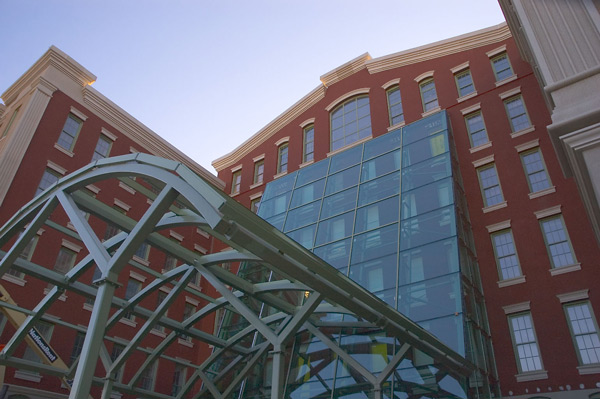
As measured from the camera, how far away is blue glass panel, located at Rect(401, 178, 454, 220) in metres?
19.9

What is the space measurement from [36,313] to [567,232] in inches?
780

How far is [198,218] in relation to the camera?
34.0ft

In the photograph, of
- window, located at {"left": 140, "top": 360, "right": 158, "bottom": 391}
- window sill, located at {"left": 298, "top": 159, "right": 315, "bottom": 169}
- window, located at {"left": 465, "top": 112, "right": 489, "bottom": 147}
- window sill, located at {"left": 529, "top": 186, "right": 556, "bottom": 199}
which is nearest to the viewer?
window sill, located at {"left": 529, "top": 186, "right": 556, "bottom": 199}

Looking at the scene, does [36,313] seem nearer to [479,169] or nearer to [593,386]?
[593,386]

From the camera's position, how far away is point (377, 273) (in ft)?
60.9

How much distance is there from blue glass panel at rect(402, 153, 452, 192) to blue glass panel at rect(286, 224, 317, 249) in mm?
4777

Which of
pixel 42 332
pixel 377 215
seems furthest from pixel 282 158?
pixel 42 332

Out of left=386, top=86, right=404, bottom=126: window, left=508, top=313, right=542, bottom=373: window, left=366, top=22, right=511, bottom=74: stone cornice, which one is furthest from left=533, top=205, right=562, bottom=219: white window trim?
left=366, top=22, right=511, bottom=74: stone cornice

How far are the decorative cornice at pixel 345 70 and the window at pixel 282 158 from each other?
5422 mm

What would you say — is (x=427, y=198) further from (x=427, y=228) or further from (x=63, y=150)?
(x=63, y=150)

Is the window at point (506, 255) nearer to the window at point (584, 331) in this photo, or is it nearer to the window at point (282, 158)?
the window at point (584, 331)

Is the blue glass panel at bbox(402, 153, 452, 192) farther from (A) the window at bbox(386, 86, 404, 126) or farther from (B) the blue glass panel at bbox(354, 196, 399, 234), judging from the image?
(A) the window at bbox(386, 86, 404, 126)

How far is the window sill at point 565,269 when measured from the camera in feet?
62.7

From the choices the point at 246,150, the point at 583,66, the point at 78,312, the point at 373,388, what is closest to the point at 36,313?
the point at 373,388
